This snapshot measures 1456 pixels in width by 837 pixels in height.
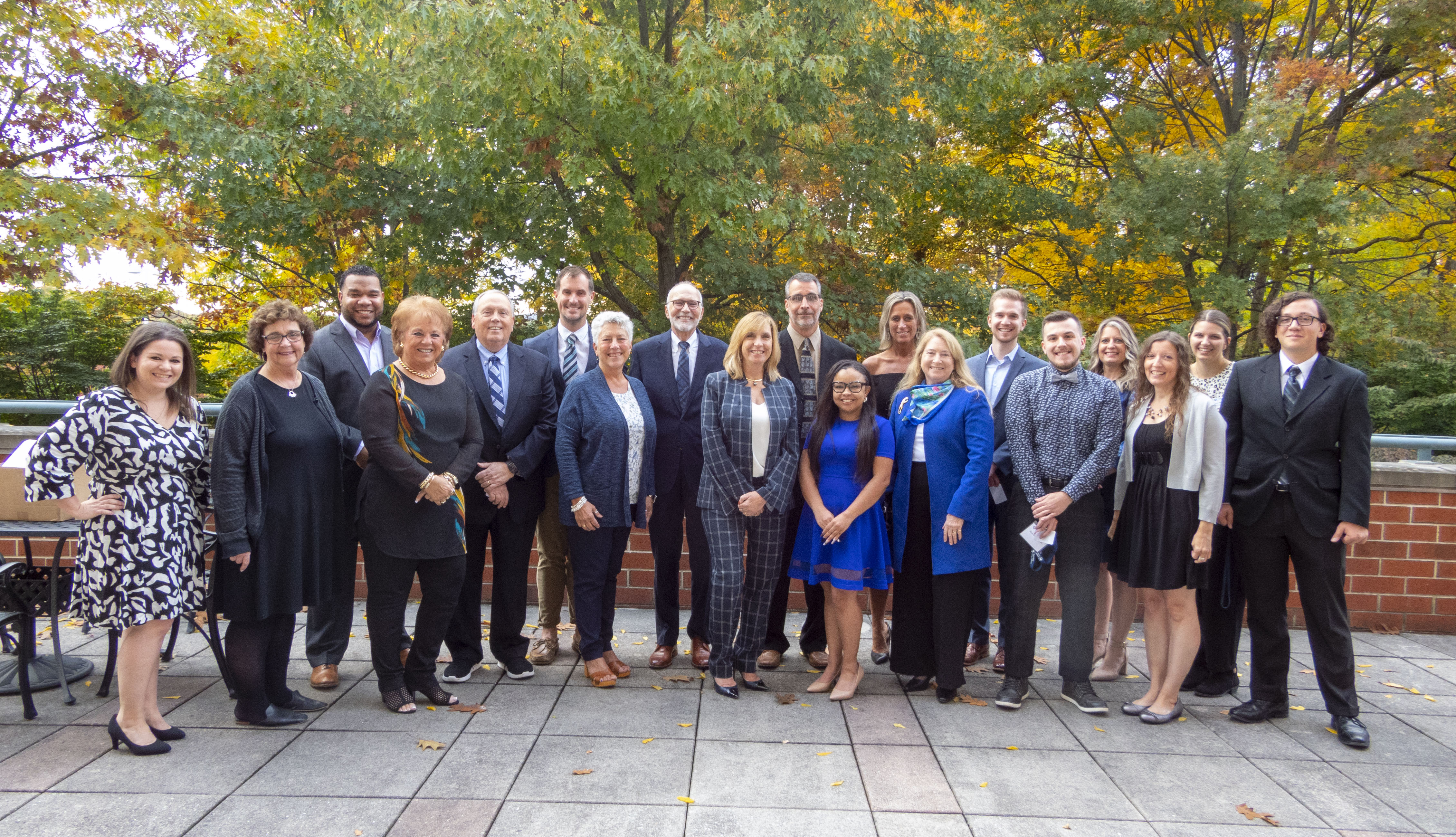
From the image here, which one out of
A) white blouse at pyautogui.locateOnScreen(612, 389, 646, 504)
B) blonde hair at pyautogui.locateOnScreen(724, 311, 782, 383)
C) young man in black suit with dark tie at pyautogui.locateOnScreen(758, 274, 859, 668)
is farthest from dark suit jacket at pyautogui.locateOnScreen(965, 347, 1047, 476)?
white blouse at pyautogui.locateOnScreen(612, 389, 646, 504)

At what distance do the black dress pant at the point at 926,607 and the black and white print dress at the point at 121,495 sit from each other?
312 centimetres

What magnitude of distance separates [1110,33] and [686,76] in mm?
5800

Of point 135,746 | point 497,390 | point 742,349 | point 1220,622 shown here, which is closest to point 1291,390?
point 1220,622

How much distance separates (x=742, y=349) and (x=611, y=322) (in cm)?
65

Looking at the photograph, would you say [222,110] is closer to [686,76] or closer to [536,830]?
[686,76]

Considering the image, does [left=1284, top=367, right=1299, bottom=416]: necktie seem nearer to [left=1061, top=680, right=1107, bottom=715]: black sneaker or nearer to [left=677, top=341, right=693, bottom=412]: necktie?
[left=1061, top=680, right=1107, bottom=715]: black sneaker

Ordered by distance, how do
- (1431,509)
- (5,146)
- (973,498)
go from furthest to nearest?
1. (5,146)
2. (1431,509)
3. (973,498)

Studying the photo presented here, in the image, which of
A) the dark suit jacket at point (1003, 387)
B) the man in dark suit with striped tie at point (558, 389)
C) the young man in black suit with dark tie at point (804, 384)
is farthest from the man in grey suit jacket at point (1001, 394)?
the man in dark suit with striped tie at point (558, 389)

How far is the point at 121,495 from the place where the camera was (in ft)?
11.0

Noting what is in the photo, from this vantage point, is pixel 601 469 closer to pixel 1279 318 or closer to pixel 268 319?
pixel 268 319

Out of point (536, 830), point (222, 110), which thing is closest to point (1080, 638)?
point (536, 830)

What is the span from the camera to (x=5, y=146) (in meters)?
11.1

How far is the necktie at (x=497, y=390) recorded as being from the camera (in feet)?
13.9

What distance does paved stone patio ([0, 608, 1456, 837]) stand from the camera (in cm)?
292
